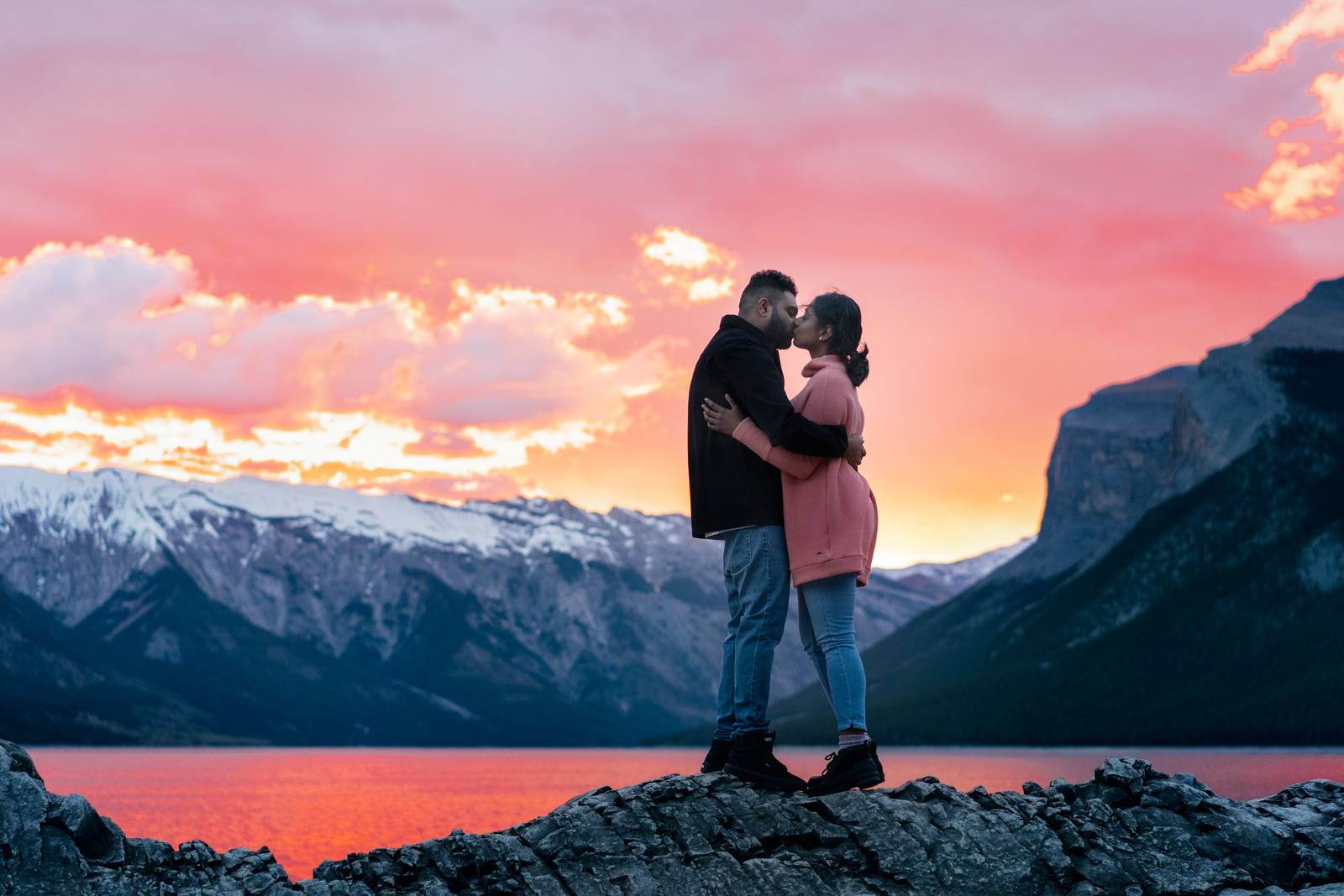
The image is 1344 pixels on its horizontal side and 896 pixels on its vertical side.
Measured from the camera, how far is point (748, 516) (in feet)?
39.8

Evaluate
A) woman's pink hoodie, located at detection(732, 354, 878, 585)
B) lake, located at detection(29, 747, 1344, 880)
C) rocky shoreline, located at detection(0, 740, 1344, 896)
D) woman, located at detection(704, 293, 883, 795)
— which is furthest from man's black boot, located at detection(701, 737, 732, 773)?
lake, located at detection(29, 747, 1344, 880)

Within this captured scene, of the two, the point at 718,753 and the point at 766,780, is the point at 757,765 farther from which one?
the point at 718,753

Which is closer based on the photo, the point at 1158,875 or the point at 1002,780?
the point at 1158,875

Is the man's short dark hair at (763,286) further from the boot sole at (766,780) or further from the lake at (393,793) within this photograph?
the lake at (393,793)

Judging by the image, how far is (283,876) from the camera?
11094mm

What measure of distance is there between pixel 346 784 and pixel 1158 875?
168 m

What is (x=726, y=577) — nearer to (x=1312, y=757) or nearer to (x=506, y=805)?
(x=506, y=805)

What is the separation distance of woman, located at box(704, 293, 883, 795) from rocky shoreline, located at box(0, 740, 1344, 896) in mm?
409

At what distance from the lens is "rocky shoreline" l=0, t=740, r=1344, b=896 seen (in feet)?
34.7

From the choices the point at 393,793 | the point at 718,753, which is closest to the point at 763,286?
the point at 718,753

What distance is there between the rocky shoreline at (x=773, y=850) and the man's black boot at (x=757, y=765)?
0.12 m

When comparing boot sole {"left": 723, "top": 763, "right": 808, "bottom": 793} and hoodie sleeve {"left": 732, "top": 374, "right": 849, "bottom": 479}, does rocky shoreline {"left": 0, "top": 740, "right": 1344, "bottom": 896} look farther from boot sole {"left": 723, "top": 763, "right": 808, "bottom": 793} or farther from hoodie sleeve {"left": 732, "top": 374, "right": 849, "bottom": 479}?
hoodie sleeve {"left": 732, "top": 374, "right": 849, "bottom": 479}

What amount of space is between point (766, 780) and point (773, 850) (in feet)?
2.15

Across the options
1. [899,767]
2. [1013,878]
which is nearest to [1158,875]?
[1013,878]
